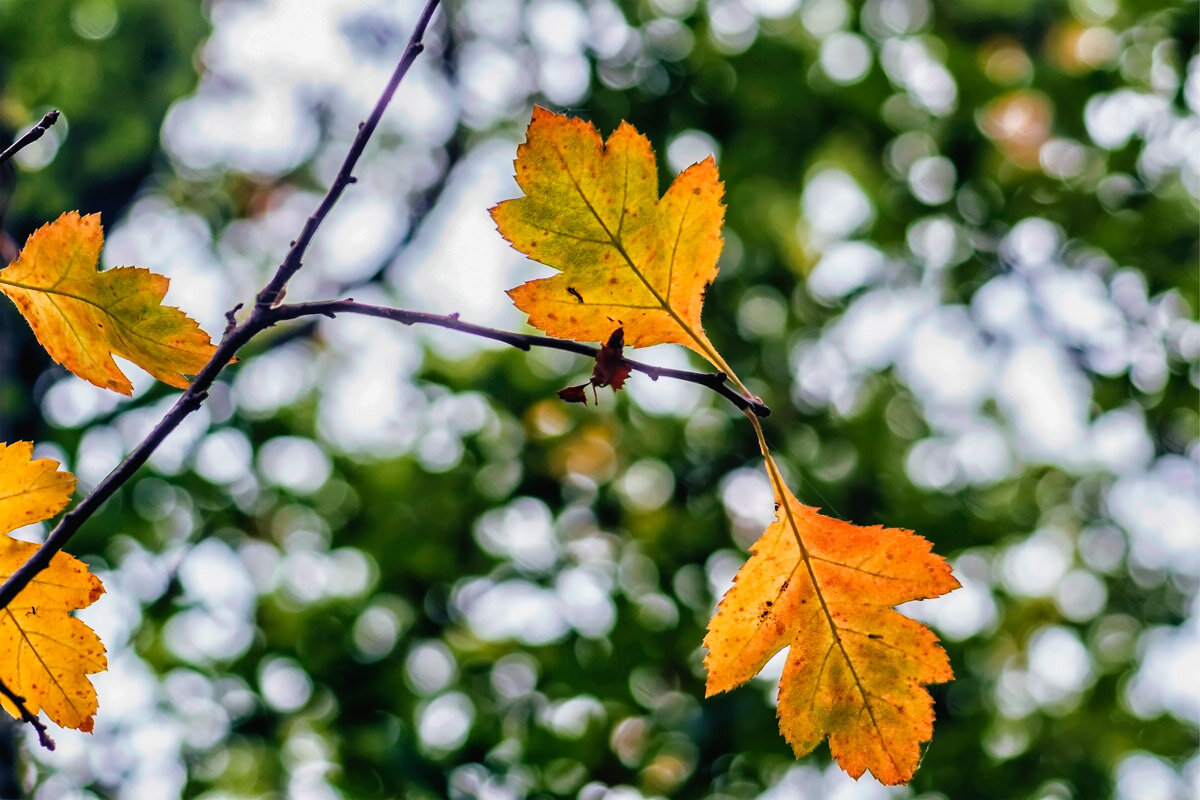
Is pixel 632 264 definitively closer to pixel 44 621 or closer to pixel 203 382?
pixel 203 382

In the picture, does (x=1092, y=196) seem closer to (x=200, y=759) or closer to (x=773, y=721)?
(x=773, y=721)

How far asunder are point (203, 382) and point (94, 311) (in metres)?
0.18

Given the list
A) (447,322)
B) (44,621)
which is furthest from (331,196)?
(44,621)

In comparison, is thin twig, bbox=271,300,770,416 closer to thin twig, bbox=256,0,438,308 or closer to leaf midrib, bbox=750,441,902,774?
thin twig, bbox=256,0,438,308

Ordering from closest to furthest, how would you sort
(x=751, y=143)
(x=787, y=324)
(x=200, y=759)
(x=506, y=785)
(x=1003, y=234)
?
(x=506, y=785) < (x=200, y=759) < (x=751, y=143) < (x=1003, y=234) < (x=787, y=324)

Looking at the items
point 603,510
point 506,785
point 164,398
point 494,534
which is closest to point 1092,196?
point 603,510

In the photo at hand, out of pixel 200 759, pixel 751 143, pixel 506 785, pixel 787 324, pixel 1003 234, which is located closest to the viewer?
pixel 506 785

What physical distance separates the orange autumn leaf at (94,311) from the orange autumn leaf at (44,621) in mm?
69

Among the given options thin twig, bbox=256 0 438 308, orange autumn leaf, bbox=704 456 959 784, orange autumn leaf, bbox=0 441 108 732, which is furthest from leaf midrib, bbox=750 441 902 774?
orange autumn leaf, bbox=0 441 108 732

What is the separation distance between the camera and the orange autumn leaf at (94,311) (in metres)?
0.54

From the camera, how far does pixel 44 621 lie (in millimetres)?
545

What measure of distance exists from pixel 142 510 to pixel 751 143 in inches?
86.3

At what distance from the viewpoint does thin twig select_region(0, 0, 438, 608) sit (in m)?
0.39

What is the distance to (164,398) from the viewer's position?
2623 mm
